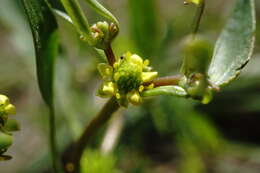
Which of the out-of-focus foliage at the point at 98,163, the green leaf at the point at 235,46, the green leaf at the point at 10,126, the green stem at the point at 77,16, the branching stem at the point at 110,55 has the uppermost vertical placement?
the green stem at the point at 77,16

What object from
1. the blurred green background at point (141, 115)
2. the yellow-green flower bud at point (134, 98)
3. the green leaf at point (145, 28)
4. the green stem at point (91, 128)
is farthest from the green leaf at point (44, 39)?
the green leaf at point (145, 28)

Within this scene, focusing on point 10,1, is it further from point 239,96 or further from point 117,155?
point 239,96

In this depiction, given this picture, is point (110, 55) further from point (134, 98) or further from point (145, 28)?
point (145, 28)

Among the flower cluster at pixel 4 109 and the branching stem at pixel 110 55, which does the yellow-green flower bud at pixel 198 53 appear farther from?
the flower cluster at pixel 4 109

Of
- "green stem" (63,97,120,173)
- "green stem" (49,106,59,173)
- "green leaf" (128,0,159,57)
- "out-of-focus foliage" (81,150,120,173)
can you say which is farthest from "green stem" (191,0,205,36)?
"green leaf" (128,0,159,57)

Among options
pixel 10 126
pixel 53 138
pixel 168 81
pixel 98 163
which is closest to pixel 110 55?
pixel 168 81

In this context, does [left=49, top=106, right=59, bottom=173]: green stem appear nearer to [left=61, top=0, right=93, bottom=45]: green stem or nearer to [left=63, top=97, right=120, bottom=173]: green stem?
[left=63, top=97, right=120, bottom=173]: green stem
